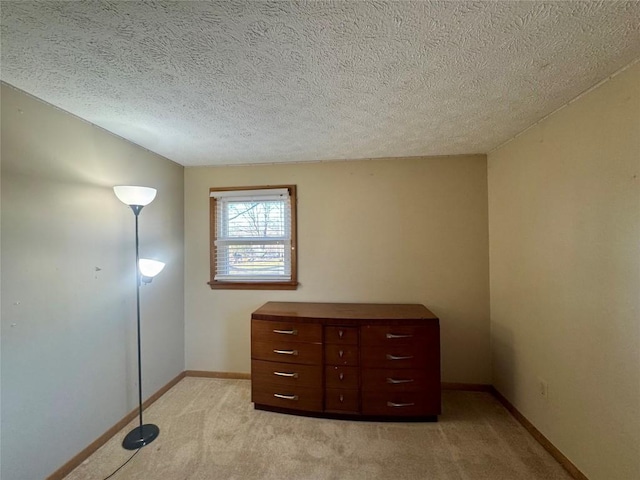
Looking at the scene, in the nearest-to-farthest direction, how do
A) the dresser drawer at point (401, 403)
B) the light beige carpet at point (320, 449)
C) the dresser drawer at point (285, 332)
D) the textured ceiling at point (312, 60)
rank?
the textured ceiling at point (312, 60) < the light beige carpet at point (320, 449) < the dresser drawer at point (401, 403) < the dresser drawer at point (285, 332)

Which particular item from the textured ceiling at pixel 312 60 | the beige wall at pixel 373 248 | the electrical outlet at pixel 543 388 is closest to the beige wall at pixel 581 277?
the electrical outlet at pixel 543 388

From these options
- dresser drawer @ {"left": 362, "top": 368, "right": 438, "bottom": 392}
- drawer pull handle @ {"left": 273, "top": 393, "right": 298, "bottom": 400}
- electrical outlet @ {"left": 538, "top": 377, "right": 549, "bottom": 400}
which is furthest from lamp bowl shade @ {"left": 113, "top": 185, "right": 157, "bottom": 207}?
electrical outlet @ {"left": 538, "top": 377, "right": 549, "bottom": 400}

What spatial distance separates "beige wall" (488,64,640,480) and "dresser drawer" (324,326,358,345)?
1.32 m

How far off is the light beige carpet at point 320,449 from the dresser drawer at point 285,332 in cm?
63

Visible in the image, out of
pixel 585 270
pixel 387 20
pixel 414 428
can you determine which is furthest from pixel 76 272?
pixel 585 270

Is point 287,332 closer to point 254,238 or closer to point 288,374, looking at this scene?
point 288,374

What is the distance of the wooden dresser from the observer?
2.07 meters

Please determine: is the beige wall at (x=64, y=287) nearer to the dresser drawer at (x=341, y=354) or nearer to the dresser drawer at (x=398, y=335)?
the dresser drawer at (x=341, y=354)

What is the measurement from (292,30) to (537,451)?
2844 mm

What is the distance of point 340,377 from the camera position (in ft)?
6.98

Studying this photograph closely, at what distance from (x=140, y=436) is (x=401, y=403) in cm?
197

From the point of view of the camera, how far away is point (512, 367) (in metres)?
2.20

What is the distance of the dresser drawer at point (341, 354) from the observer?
6.95 ft

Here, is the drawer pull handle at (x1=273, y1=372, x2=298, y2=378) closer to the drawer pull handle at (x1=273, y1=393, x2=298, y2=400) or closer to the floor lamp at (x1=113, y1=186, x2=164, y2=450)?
the drawer pull handle at (x1=273, y1=393, x2=298, y2=400)
